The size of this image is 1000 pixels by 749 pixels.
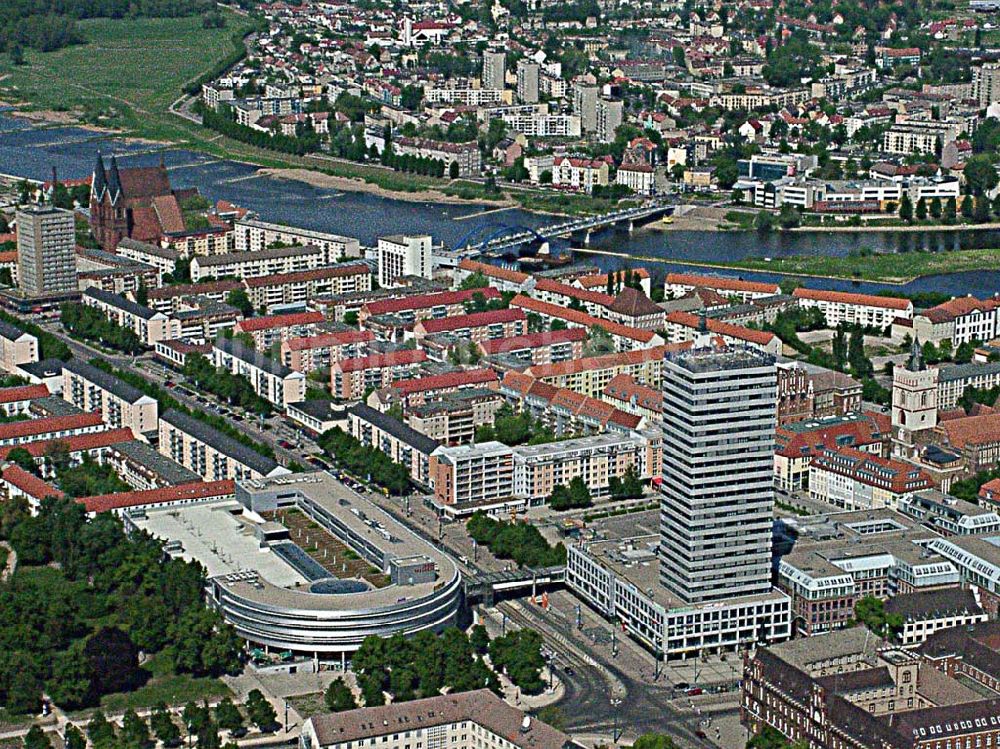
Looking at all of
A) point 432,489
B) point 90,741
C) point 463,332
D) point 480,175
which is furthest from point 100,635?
point 480,175

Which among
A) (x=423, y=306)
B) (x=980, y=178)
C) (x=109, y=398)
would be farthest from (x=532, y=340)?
(x=980, y=178)

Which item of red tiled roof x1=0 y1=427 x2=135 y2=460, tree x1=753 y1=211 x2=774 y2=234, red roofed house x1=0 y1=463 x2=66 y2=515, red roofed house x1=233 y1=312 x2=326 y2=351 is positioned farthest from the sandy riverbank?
red roofed house x1=0 y1=463 x2=66 y2=515

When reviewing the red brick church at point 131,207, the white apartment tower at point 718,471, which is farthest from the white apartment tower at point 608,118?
the white apartment tower at point 718,471

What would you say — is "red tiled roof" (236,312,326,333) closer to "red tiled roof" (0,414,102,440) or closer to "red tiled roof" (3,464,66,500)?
"red tiled roof" (0,414,102,440)

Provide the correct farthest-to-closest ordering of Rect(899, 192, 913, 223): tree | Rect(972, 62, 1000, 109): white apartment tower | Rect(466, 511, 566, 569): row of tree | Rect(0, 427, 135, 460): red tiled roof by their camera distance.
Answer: Rect(972, 62, 1000, 109): white apartment tower
Rect(899, 192, 913, 223): tree
Rect(0, 427, 135, 460): red tiled roof
Rect(466, 511, 566, 569): row of tree

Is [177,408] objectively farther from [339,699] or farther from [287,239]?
[287,239]

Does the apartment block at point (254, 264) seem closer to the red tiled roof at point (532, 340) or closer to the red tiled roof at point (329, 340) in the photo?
the red tiled roof at point (329, 340)
